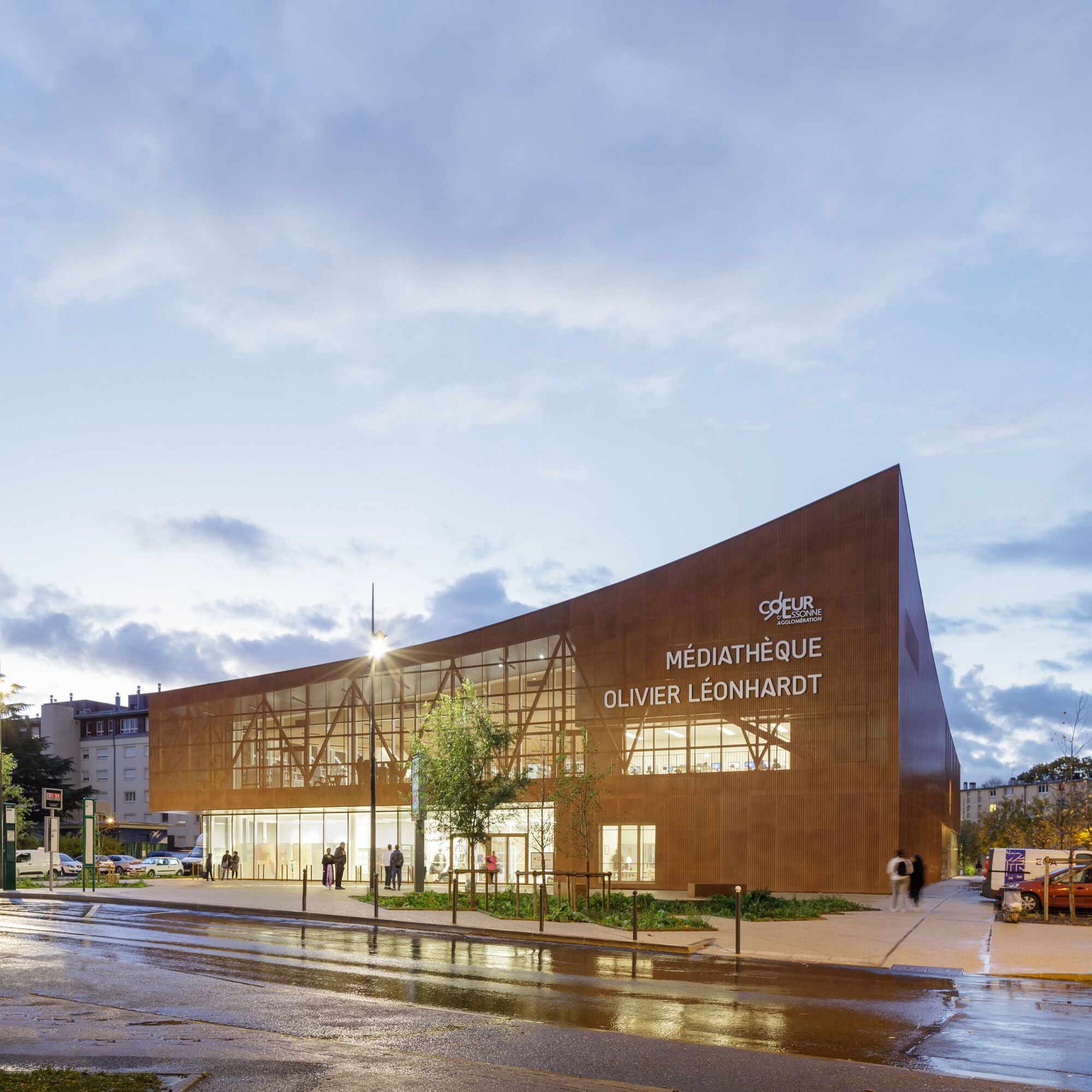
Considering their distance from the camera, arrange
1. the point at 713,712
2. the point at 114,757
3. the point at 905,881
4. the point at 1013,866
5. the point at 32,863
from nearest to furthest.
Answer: the point at 905,881
the point at 1013,866
the point at 713,712
the point at 32,863
the point at 114,757

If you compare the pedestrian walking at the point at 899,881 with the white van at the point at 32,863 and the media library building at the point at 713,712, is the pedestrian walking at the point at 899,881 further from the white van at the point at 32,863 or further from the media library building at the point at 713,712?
the white van at the point at 32,863

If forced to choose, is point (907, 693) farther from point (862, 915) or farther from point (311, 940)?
point (311, 940)

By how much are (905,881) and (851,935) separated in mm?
10648

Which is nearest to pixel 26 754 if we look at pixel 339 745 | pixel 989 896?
pixel 339 745

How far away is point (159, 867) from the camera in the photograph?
A: 229 ft

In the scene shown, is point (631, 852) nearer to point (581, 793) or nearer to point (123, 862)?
point (581, 793)

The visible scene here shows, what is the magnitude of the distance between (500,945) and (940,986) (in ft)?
29.5

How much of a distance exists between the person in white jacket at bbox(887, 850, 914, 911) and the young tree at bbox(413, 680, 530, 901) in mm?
11706

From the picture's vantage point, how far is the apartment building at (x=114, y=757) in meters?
115

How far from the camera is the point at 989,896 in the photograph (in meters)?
42.2

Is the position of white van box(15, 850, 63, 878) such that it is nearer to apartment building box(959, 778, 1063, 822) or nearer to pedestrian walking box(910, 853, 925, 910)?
pedestrian walking box(910, 853, 925, 910)

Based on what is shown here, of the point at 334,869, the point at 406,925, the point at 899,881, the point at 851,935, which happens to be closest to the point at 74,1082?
the point at 406,925

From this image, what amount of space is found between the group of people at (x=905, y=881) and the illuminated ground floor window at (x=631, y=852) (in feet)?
31.2

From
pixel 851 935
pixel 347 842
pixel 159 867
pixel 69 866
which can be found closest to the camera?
pixel 851 935
